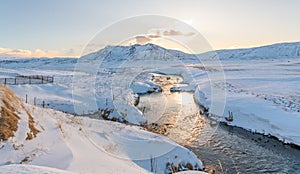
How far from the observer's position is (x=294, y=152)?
41.6ft

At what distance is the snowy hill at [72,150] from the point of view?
517 centimetres

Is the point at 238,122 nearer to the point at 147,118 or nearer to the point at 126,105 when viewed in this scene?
the point at 147,118

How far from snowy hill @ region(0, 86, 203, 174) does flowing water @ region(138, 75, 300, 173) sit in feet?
6.47

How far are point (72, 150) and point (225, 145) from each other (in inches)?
398

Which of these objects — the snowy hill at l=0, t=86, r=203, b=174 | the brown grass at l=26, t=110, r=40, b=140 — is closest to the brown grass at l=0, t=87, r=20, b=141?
the snowy hill at l=0, t=86, r=203, b=174

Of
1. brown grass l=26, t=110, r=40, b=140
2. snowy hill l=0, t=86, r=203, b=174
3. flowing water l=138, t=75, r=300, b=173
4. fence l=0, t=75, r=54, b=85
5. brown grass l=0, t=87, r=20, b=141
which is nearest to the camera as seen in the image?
snowy hill l=0, t=86, r=203, b=174

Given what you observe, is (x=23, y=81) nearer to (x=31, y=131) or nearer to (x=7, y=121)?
(x=31, y=131)

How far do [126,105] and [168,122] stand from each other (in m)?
4.09

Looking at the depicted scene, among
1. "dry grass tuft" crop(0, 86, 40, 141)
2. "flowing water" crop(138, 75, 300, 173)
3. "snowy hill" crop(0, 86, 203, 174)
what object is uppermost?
"dry grass tuft" crop(0, 86, 40, 141)

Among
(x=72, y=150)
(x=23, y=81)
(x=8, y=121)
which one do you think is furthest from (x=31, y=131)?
(x=23, y=81)

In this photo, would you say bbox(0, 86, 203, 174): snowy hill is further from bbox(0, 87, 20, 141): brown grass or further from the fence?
the fence

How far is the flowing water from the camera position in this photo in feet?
36.3

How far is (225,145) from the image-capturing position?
1381cm

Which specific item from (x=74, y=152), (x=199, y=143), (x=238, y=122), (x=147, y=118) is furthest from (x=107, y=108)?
(x=74, y=152)
